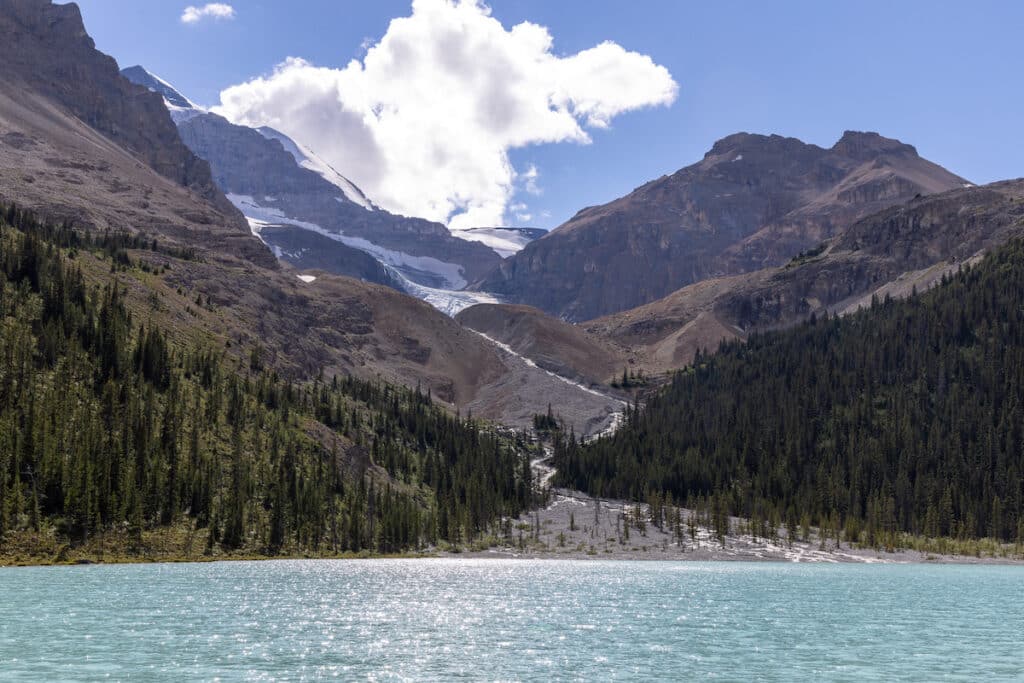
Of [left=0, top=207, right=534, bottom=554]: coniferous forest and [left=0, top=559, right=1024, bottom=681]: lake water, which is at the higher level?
[left=0, top=207, right=534, bottom=554]: coniferous forest

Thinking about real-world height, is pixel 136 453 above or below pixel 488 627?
above

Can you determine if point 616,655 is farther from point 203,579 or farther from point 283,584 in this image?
point 203,579

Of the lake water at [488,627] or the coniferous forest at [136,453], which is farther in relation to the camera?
the coniferous forest at [136,453]

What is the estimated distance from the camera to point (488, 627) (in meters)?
71.0

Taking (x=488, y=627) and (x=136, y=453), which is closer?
(x=488, y=627)

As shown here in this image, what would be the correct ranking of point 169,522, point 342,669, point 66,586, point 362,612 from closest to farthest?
point 342,669 < point 362,612 < point 66,586 < point 169,522

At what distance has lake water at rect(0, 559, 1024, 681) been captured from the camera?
171 feet

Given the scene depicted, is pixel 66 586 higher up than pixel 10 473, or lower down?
lower down

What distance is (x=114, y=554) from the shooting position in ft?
426

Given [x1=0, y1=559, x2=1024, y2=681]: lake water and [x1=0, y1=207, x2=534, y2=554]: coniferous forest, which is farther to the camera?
[x1=0, y1=207, x2=534, y2=554]: coniferous forest

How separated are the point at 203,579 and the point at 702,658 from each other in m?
68.6

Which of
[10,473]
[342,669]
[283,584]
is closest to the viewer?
[342,669]

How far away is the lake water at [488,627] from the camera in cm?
5203

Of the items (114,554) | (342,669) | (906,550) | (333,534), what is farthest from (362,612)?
(906,550)
